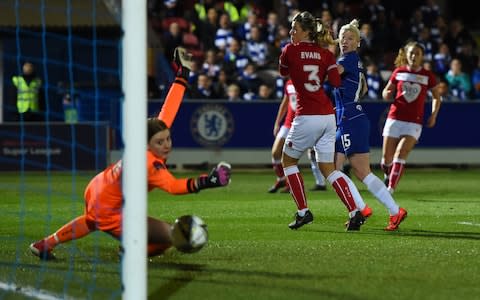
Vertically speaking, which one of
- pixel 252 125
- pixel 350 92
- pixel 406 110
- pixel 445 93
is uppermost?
pixel 350 92

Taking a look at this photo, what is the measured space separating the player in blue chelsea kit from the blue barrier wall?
9235mm

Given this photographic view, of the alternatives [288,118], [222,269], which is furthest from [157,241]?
[288,118]

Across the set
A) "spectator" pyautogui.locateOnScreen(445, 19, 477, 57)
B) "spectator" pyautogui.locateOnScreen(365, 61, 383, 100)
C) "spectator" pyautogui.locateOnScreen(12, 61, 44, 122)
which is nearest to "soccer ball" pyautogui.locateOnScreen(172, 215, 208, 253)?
"spectator" pyautogui.locateOnScreen(12, 61, 44, 122)

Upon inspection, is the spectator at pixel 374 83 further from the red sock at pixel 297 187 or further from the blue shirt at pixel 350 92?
the red sock at pixel 297 187

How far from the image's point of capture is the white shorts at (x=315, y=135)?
9.98 metres

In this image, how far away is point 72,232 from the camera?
8117 millimetres

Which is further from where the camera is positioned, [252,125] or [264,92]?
[264,92]

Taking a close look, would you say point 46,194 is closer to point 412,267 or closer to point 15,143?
point 15,143

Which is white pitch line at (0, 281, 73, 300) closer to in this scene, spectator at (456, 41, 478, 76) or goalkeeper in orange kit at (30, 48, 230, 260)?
goalkeeper in orange kit at (30, 48, 230, 260)

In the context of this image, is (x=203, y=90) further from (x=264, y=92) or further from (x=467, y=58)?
(x=467, y=58)

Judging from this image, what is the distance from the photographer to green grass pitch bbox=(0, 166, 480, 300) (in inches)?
272

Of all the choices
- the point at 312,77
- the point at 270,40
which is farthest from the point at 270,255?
the point at 270,40

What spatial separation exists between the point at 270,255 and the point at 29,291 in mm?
2191

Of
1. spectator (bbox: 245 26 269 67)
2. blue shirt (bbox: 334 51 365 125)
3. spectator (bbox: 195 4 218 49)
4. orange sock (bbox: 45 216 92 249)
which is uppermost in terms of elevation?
spectator (bbox: 195 4 218 49)
